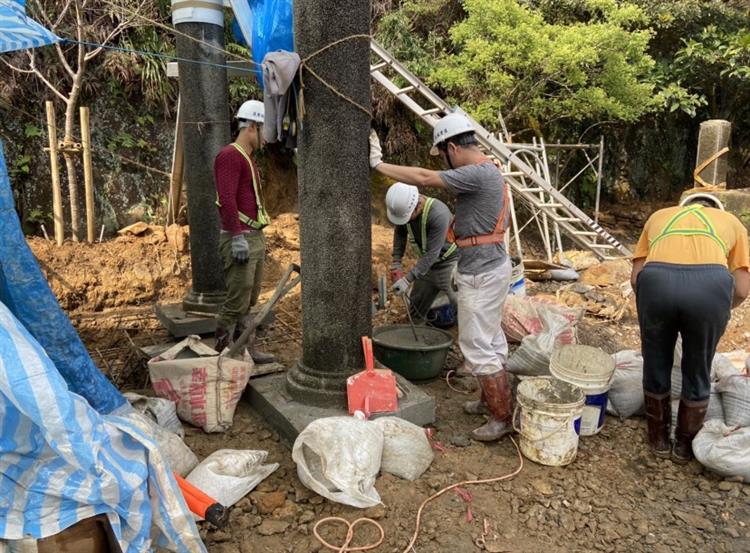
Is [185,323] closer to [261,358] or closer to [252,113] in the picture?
[261,358]

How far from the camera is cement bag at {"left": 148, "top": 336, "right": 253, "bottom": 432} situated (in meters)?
3.83

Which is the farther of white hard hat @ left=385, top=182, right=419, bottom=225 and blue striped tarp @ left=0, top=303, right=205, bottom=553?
white hard hat @ left=385, top=182, right=419, bottom=225

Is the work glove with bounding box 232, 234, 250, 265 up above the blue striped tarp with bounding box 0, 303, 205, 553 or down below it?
above

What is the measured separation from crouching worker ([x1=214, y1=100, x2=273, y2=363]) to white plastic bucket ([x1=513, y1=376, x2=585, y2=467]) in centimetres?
230

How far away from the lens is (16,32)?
2.61m

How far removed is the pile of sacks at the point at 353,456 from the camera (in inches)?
120

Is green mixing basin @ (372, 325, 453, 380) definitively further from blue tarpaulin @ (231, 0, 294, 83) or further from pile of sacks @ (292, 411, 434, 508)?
blue tarpaulin @ (231, 0, 294, 83)

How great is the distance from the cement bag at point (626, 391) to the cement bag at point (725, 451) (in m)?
0.60

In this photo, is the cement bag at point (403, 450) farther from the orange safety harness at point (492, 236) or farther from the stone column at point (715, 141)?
the stone column at point (715, 141)

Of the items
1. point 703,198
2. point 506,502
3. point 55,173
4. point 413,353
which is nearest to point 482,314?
point 413,353

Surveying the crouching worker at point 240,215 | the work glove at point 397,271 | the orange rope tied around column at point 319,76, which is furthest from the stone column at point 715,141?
the crouching worker at point 240,215

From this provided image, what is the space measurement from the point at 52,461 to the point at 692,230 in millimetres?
3514

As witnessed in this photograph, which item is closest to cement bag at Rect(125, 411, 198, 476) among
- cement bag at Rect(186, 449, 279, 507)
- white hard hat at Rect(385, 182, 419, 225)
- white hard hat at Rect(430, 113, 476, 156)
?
cement bag at Rect(186, 449, 279, 507)

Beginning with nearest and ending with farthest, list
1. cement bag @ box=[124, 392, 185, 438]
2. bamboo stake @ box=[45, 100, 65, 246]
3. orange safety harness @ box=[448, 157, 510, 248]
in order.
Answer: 1. cement bag @ box=[124, 392, 185, 438]
2. orange safety harness @ box=[448, 157, 510, 248]
3. bamboo stake @ box=[45, 100, 65, 246]
